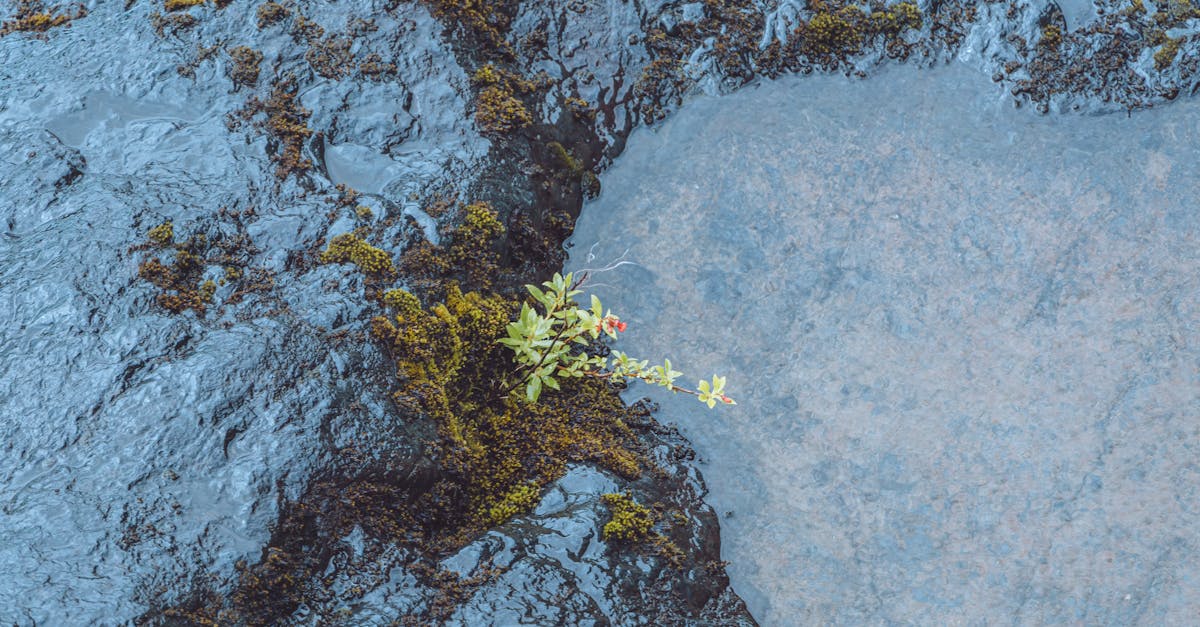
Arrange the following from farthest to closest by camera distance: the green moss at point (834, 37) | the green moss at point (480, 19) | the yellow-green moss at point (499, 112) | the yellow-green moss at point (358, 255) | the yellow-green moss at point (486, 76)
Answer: the green moss at point (834, 37) → the green moss at point (480, 19) → the yellow-green moss at point (486, 76) → the yellow-green moss at point (499, 112) → the yellow-green moss at point (358, 255)

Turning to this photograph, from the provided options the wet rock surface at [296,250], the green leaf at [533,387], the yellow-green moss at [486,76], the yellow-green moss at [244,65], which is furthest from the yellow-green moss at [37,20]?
the green leaf at [533,387]

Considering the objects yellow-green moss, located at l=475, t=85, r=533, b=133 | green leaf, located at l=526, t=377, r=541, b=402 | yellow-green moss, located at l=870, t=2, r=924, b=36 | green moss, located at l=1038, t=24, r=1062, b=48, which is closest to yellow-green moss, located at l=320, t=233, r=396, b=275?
green leaf, located at l=526, t=377, r=541, b=402

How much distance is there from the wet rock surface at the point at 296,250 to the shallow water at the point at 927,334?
28 cm

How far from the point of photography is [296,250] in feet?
13.9

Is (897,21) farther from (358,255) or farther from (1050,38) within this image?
(358,255)

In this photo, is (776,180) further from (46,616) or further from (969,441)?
(46,616)

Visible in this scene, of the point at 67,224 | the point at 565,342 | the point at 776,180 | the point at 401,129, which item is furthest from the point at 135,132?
the point at 776,180

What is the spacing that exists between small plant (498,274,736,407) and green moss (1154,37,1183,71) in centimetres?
329

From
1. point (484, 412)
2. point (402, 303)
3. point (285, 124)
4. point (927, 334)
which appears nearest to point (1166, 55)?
point (927, 334)

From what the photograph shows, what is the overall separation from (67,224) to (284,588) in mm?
1944

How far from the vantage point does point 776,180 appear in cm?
515

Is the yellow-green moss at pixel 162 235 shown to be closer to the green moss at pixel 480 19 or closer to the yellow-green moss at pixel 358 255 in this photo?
the yellow-green moss at pixel 358 255

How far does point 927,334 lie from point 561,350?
6.38ft

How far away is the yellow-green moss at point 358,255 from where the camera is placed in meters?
4.19
